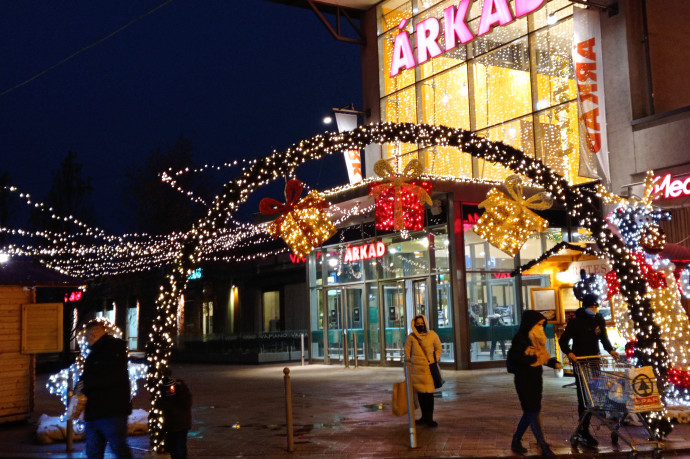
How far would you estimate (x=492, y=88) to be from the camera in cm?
2344

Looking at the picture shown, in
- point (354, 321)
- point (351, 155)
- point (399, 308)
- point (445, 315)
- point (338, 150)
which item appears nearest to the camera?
point (338, 150)

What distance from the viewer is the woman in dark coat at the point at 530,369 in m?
8.47

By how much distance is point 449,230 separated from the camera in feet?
67.2

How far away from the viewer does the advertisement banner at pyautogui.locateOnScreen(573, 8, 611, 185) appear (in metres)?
18.0

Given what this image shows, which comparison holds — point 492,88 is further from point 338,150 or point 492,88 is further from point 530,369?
point 530,369

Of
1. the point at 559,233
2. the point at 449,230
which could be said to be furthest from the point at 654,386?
the point at 559,233

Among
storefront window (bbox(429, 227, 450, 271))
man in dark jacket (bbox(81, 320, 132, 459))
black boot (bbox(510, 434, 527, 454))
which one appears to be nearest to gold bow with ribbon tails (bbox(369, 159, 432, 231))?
black boot (bbox(510, 434, 527, 454))

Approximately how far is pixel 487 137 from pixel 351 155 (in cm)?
503

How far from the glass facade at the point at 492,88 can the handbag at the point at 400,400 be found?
Result: 13231 millimetres

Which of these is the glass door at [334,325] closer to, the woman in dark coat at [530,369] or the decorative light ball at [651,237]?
the decorative light ball at [651,237]

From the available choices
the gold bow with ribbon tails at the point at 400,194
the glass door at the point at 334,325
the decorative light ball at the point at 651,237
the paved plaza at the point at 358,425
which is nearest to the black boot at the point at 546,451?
the paved plaza at the point at 358,425

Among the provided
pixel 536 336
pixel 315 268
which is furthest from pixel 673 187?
pixel 315 268

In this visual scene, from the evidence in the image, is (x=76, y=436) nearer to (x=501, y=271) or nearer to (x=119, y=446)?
(x=119, y=446)

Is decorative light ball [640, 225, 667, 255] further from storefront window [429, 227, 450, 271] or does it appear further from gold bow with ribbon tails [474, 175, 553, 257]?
storefront window [429, 227, 450, 271]
